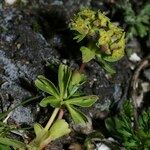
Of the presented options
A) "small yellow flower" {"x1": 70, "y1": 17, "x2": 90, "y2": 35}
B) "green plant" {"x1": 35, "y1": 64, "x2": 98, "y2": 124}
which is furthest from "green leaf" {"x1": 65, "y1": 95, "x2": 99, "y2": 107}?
"small yellow flower" {"x1": 70, "y1": 17, "x2": 90, "y2": 35}

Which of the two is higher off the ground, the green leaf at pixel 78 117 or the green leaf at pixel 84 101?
the green leaf at pixel 84 101

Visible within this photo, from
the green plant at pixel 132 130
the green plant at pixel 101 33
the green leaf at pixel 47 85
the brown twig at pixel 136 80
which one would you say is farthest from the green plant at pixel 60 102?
the brown twig at pixel 136 80

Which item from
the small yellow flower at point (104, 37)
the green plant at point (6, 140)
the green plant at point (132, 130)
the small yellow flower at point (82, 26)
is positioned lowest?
the green plant at point (132, 130)

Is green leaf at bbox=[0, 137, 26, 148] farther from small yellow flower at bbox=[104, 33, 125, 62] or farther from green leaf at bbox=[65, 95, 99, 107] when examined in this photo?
small yellow flower at bbox=[104, 33, 125, 62]

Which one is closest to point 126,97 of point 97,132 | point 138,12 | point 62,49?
point 97,132

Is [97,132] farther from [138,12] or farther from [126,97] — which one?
[138,12]

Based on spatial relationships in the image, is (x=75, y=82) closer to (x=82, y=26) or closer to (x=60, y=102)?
(x=60, y=102)

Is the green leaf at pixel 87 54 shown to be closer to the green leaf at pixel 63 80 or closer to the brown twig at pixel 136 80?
the green leaf at pixel 63 80
